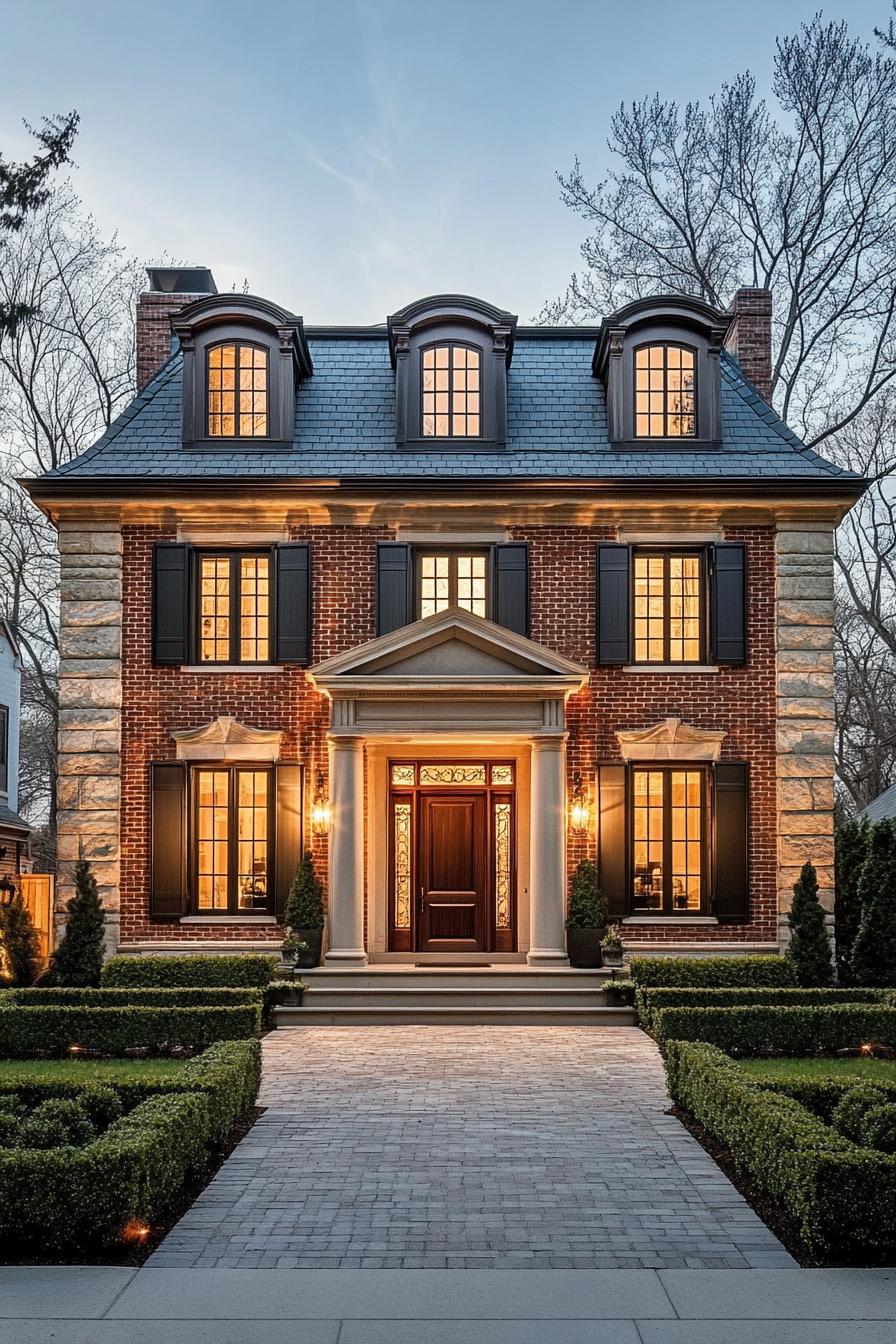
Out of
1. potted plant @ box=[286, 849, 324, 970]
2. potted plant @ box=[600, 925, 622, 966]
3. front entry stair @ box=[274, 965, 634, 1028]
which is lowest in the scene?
front entry stair @ box=[274, 965, 634, 1028]

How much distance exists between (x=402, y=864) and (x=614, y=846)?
298 centimetres

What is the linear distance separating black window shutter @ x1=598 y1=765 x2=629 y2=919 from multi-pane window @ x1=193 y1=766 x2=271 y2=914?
455cm

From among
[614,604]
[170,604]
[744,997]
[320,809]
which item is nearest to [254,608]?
[170,604]

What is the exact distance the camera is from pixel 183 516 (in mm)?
18516

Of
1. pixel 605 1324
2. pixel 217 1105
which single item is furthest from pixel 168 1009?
pixel 605 1324

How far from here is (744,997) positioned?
15156 millimetres

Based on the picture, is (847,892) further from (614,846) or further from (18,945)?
(18,945)

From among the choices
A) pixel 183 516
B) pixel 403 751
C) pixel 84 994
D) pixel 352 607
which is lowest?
pixel 84 994

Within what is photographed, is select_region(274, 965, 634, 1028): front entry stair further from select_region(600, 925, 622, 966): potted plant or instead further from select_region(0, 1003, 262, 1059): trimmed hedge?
select_region(0, 1003, 262, 1059): trimmed hedge

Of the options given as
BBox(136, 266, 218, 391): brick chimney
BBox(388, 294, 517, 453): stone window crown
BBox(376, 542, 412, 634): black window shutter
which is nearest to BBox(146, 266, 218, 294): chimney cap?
BBox(136, 266, 218, 391): brick chimney

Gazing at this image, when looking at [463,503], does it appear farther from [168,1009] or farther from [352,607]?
[168,1009]

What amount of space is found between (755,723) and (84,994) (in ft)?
30.9

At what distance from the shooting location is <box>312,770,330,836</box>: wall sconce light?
59.7ft

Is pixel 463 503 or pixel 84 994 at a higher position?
pixel 463 503
